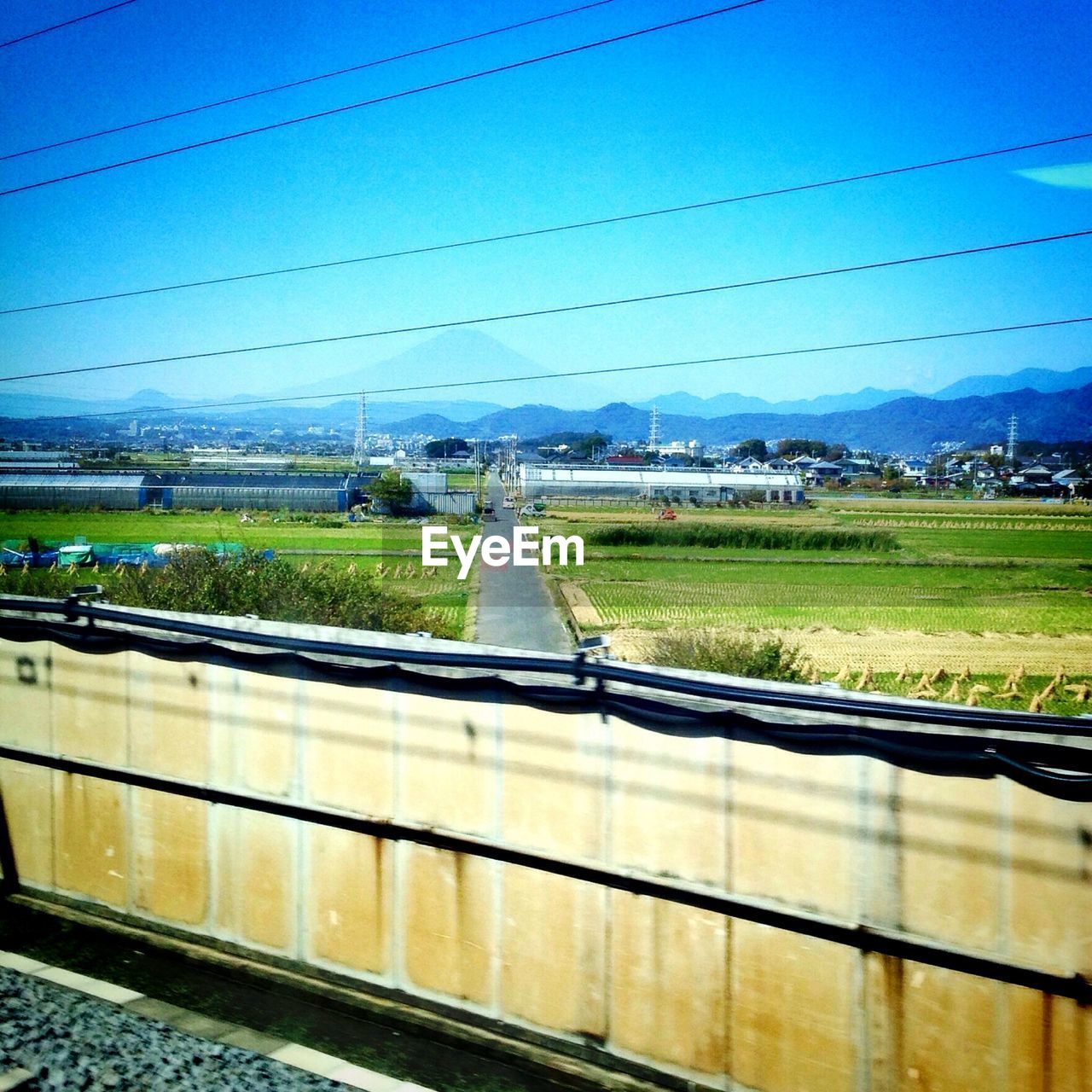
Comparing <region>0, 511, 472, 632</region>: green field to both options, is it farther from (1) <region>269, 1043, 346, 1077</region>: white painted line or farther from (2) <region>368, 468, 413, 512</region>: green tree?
(1) <region>269, 1043, 346, 1077</region>: white painted line

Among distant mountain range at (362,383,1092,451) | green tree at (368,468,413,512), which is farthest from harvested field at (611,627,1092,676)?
green tree at (368,468,413,512)

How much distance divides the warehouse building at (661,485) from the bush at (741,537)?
51 centimetres

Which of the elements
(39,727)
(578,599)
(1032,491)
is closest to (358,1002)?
(39,727)

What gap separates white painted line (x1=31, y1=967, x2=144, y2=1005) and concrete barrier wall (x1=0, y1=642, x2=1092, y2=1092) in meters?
0.54

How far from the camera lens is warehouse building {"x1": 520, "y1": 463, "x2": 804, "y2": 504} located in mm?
15406

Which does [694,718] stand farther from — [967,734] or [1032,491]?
[1032,491]

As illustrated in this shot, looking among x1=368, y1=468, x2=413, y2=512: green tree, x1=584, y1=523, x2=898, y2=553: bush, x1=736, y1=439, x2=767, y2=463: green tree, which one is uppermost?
x1=736, y1=439, x2=767, y2=463: green tree

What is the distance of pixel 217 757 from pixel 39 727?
3.52 feet

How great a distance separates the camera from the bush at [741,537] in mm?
15148

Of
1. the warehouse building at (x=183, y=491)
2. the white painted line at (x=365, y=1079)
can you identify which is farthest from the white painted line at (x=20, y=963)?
the warehouse building at (x=183, y=491)

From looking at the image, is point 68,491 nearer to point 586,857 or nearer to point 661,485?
point 661,485

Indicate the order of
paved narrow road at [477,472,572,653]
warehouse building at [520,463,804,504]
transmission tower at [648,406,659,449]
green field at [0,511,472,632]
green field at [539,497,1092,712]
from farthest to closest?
1. transmission tower at [648,406,659,449]
2. green field at [0,511,472,632]
3. warehouse building at [520,463,804,504]
4. green field at [539,497,1092,712]
5. paved narrow road at [477,472,572,653]

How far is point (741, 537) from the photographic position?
1563 centimetres

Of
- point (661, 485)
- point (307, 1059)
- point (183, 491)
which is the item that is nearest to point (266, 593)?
point (661, 485)
